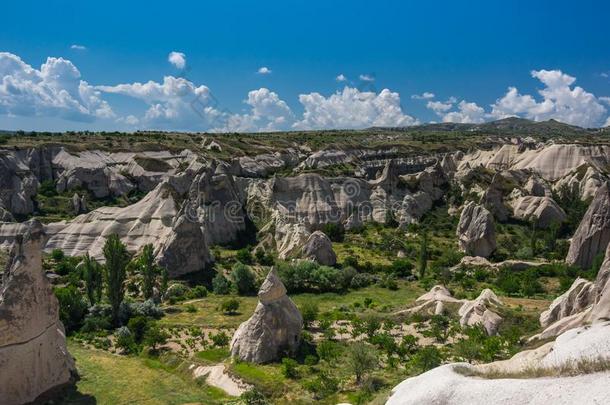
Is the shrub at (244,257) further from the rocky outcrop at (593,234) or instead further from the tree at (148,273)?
the rocky outcrop at (593,234)

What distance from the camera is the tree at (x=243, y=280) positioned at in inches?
1876

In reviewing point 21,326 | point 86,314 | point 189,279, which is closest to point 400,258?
point 189,279

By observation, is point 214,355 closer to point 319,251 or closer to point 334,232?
point 319,251

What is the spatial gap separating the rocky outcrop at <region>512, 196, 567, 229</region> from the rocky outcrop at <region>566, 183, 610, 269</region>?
16188 mm

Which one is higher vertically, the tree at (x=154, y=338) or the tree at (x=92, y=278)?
the tree at (x=92, y=278)

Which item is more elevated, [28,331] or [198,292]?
[28,331]

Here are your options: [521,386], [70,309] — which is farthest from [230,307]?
[521,386]

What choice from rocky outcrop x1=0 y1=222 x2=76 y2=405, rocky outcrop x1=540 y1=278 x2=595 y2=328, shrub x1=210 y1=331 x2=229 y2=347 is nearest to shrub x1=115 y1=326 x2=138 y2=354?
shrub x1=210 y1=331 x2=229 y2=347

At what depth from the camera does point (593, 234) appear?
51969mm

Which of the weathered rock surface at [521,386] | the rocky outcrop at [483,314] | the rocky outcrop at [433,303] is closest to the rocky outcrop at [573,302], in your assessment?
the rocky outcrop at [483,314]

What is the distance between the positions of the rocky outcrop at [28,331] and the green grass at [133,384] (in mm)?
1849

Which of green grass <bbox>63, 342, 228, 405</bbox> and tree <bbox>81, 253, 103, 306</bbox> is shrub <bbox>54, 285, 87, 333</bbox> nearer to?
tree <bbox>81, 253, 103, 306</bbox>

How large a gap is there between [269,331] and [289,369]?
3400 millimetres

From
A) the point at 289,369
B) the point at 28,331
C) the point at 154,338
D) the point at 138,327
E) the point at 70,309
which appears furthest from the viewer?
the point at 70,309
